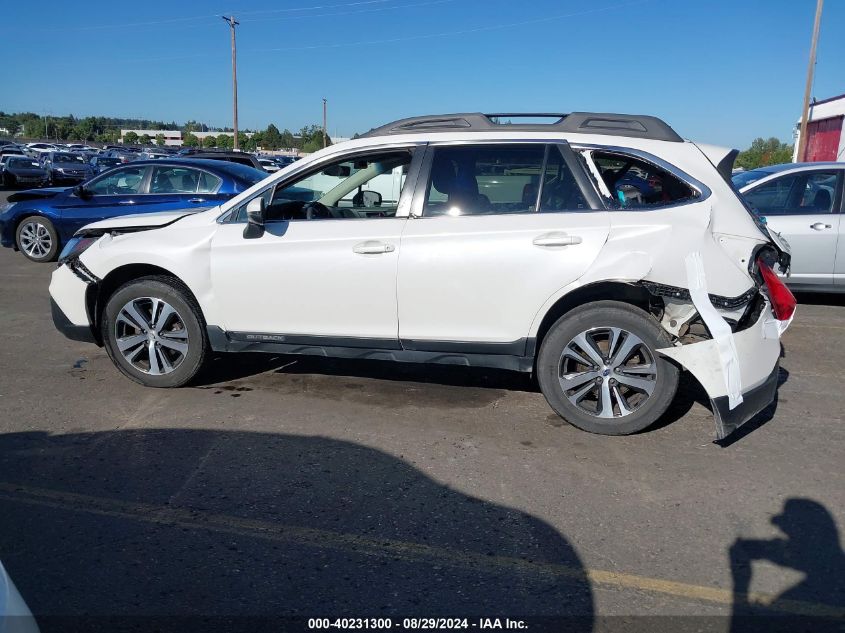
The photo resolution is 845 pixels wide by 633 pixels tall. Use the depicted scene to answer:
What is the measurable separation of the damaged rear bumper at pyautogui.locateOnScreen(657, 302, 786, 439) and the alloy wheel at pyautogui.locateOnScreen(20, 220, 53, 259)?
10497 mm

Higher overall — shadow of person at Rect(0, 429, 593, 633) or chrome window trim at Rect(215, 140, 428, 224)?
chrome window trim at Rect(215, 140, 428, 224)

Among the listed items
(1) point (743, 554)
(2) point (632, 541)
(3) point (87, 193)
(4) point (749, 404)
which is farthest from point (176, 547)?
(3) point (87, 193)

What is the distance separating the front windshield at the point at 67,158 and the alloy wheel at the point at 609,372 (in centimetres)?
3460

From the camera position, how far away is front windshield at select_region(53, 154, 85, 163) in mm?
33506

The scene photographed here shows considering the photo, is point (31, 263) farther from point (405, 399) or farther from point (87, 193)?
point (405, 399)

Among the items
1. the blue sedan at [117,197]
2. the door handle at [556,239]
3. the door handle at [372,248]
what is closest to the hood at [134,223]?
the door handle at [372,248]

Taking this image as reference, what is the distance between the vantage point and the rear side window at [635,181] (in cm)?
466

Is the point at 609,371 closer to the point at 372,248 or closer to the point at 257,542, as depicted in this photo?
the point at 372,248

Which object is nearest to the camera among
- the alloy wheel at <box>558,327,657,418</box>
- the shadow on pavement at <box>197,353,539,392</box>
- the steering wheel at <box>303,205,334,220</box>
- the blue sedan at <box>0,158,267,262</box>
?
the alloy wheel at <box>558,327,657,418</box>

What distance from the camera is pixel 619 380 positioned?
457 centimetres

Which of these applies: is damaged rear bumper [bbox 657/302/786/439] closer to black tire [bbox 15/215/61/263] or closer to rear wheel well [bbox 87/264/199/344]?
rear wheel well [bbox 87/264/199/344]

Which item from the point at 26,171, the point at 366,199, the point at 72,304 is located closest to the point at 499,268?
the point at 366,199

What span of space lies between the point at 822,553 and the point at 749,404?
1111 millimetres

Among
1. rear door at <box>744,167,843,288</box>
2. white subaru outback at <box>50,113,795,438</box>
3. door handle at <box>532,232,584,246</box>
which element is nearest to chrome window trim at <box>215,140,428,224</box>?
white subaru outback at <box>50,113,795,438</box>
